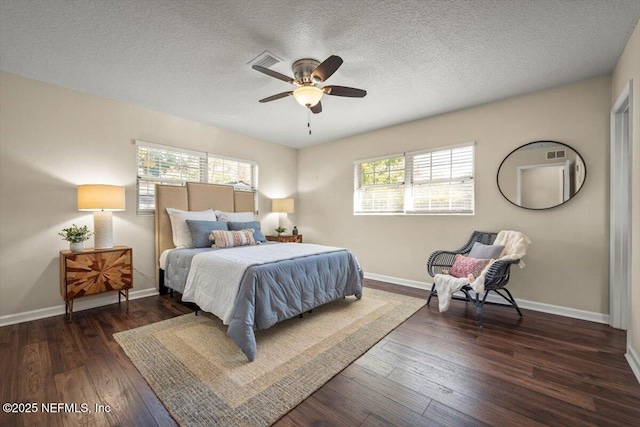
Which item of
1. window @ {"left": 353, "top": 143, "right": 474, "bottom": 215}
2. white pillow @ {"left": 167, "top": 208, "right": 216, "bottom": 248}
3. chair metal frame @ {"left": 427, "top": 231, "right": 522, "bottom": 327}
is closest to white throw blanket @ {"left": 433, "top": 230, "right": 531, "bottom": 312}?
chair metal frame @ {"left": 427, "top": 231, "right": 522, "bottom": 327}

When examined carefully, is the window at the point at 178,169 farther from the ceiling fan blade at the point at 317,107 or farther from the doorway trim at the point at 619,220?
the doorway trim at the point at 619,220

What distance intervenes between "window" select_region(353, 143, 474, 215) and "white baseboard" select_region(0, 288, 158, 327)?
362cm

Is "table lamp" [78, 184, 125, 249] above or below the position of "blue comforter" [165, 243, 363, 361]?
above

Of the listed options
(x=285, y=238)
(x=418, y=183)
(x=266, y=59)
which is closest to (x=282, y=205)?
(x=285, y=238)

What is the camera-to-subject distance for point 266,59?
100.0 inches

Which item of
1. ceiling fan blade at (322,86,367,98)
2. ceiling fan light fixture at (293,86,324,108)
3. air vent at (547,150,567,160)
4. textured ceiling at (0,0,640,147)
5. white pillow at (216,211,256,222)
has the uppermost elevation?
textured ceiling at (0,0,640,147)

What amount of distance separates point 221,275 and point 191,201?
205 cm

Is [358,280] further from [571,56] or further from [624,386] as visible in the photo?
[571,56]

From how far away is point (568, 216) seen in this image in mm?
3064

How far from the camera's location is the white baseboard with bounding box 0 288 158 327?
9.26 feet

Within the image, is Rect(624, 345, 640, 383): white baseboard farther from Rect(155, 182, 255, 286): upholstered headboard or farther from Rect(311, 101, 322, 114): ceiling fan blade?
Rect(155, 182, 255, 286): upholstered headboard

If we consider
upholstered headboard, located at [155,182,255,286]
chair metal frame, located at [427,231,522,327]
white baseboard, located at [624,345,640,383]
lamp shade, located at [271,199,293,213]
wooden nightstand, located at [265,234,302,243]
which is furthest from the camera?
lamp shade, located at [271,199,293,213]

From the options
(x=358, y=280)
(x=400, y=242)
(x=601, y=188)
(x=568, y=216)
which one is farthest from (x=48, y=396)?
(x=601, y=188)

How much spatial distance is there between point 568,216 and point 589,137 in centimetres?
88
